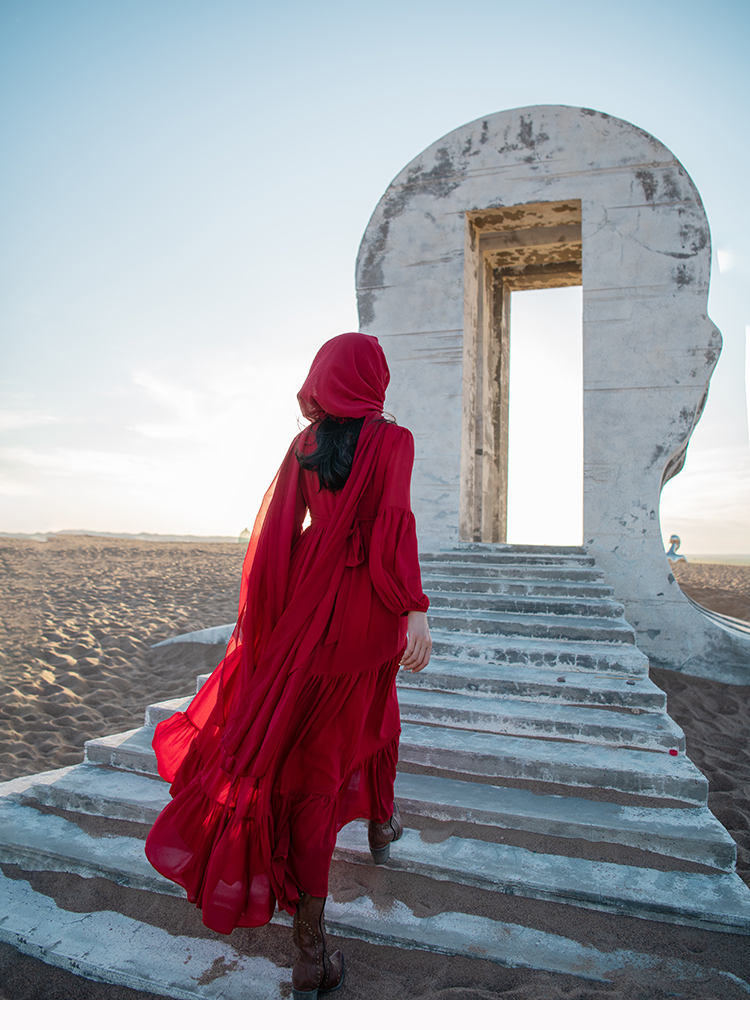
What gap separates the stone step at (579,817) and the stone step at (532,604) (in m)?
1.67

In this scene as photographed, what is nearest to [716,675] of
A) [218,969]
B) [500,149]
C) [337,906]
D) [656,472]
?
[656,472]

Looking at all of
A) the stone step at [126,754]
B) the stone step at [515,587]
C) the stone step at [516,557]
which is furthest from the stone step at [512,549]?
the stone step at [126,754]

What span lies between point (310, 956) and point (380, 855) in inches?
22.6

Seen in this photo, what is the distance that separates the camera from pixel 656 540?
493 centimetres

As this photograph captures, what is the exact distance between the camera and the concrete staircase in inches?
72.2

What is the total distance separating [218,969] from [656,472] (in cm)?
456

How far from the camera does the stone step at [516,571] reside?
4418mm

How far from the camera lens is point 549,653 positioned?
3434mm

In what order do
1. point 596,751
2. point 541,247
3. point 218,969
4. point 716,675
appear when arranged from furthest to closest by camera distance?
point 541,247
point 716,675
point 596,751
point 218,969

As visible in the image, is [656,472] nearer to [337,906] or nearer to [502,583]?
[502,583]

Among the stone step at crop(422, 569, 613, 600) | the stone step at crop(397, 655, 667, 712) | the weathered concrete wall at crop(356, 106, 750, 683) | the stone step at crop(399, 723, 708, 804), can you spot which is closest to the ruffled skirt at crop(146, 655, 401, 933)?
the stone step at crop(399, 723, 708, 804)

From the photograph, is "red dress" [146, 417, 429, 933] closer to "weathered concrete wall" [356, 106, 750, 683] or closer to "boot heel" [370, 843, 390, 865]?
"boot heel" [370, 843, 390, 865]

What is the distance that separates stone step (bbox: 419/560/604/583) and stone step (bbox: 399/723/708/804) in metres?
1.75

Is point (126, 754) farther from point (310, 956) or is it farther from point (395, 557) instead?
point (395, 557)
